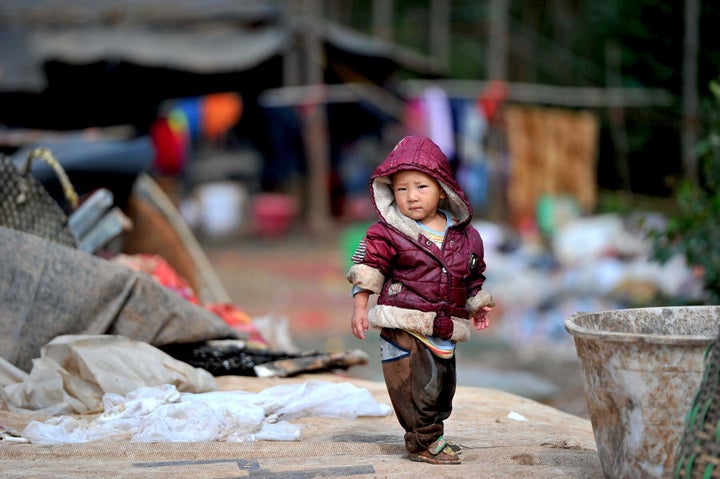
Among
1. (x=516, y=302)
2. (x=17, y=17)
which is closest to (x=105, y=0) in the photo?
(x=17, y=17)

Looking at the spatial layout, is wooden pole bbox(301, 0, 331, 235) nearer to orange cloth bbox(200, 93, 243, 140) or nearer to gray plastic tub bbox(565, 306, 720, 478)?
orange cloth bbox(200, 93, 243, 140)

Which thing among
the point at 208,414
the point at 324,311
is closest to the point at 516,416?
the point at 208,414

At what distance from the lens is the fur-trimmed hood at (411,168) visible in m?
3.86

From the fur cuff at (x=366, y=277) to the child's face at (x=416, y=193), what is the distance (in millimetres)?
273

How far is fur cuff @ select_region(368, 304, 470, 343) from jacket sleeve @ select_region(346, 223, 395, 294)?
9 cm

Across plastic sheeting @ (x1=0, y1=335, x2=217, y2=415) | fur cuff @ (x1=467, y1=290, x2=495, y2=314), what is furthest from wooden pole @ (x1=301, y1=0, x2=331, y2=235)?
fur cuff @ (x1=467, y1=290, x2=495, y2=314)

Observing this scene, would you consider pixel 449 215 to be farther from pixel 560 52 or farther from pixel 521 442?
pixel 560 52

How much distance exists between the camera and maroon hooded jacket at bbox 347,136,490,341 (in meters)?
3.79

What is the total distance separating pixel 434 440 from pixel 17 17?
13.8 metres

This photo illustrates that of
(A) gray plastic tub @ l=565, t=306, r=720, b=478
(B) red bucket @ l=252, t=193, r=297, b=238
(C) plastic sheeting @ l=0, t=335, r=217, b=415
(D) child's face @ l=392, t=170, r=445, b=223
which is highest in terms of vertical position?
(D) child's face @ l=392, t=170, r=445, b=223

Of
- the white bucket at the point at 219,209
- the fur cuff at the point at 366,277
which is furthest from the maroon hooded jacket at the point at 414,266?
the white bucket at the point at 219,209

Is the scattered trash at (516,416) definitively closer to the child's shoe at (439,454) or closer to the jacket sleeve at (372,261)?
the child's shoe at (439,454)

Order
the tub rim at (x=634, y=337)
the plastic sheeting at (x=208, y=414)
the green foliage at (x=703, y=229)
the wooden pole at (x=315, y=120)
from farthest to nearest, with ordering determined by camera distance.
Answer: the wooden pole at (x=315, y=120), the green foliage at (x=703, y=229), the plastic sheeting at (x=208, y=414), the tub rim at (x=634, y=337)

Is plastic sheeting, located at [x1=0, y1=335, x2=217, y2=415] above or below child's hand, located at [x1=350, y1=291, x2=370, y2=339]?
below
